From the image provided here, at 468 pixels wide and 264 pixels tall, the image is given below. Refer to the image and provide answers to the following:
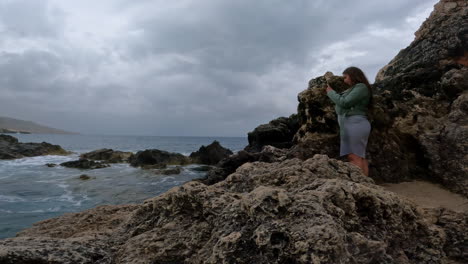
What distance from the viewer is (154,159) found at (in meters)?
26.7

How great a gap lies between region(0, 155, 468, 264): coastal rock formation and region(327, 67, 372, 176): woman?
1.80m

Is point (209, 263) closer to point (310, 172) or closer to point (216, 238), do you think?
point (216, 238)

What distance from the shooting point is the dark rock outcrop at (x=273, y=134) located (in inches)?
807

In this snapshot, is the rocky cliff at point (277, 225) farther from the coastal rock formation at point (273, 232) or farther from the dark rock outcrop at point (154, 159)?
the dark rock outcrop at point (154, 159)

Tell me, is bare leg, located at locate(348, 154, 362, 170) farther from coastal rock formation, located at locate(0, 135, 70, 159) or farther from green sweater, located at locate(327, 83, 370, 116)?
coastal rock formation, located at locate(0, 135, 70, 159)

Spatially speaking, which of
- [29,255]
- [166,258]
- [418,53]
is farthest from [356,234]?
[418,53]

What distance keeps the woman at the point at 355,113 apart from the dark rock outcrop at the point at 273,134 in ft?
47.8

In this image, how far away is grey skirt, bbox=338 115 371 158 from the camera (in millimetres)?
4766

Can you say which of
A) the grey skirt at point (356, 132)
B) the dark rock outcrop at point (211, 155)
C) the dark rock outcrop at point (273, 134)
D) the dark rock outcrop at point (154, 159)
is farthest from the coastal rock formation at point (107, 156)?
the grey skirt at point (356, 132)

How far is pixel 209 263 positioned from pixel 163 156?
27004 mm

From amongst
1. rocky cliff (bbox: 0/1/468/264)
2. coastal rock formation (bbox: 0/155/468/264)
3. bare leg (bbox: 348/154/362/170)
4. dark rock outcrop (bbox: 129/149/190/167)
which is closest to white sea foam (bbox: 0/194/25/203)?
rocky cliff (bbox: 0/1/468/264)

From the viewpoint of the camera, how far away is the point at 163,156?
91.7ft

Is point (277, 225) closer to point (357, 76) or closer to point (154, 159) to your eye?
point (357, 76)

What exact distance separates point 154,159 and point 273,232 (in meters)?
26.1
